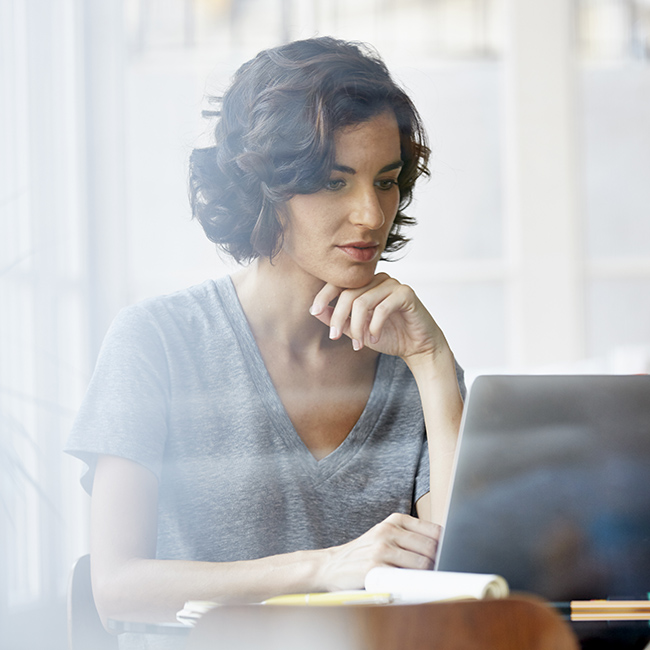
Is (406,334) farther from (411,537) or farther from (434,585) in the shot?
(434,585)

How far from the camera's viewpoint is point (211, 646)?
0.49 m

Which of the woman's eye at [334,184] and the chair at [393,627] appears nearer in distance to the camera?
the chair at [393,627]

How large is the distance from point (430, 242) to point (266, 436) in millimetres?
494

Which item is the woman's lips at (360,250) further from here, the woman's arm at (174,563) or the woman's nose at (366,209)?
the woman's arm at (174,563)

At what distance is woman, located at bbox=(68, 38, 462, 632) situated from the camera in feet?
3.60

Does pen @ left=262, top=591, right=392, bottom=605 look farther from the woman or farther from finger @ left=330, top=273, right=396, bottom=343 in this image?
finger @ left=330, top=273, right=396, bottom=343

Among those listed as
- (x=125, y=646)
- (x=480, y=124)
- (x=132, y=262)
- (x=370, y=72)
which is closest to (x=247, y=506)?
(x=125, y=646)

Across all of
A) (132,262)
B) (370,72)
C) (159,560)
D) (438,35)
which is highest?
(438,35)

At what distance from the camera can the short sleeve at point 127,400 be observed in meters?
→ 1.02

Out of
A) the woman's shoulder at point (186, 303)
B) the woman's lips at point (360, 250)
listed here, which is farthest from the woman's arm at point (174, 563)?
the woman's lips at point (360, 250)

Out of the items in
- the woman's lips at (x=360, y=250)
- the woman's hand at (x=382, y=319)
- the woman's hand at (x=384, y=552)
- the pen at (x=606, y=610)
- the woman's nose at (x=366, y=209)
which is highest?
the woman's nose at (x=366, y=209)

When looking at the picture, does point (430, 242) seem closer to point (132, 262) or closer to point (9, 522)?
point (132, 262)

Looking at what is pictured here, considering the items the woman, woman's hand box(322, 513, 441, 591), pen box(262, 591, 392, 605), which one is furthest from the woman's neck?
pen box(262, 591, 392, 605)

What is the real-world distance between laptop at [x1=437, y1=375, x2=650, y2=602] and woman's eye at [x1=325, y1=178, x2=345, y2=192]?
488 millimetres
